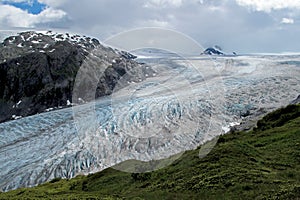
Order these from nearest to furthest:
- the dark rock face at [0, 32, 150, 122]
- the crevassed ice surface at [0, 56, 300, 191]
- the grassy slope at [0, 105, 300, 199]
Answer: the grassy slope at [0, 105, 300, 199] → the crevassed ice surface at [0, 56, 300, 191] → the dark rock face at [0, 32, 150, 122]

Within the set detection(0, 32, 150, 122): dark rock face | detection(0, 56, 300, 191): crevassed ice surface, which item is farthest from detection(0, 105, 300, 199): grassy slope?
detection(0, 32, 150, 122): dark rock face

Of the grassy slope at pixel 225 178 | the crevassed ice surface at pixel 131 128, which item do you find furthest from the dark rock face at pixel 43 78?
the grassy slope at pixel 225 178

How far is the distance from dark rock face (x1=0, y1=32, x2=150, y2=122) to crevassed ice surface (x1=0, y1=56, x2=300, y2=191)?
32809mm

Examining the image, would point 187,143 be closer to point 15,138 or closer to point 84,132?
point 84,132

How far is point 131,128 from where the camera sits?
39.0 meters

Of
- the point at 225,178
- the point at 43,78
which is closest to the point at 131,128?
the point at 225,178

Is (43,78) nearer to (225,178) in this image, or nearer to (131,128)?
(131,128)

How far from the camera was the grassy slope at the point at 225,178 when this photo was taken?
1213 centimetres

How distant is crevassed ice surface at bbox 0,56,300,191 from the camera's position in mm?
32688

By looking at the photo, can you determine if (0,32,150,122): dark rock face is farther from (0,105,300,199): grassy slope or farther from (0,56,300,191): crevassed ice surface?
(0,105,300,199): grassy slope

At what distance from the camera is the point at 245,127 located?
30.9m

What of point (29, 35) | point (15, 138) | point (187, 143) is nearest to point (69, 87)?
point (29, 35)

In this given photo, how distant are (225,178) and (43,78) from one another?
86778mm

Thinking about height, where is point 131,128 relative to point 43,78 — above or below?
below
